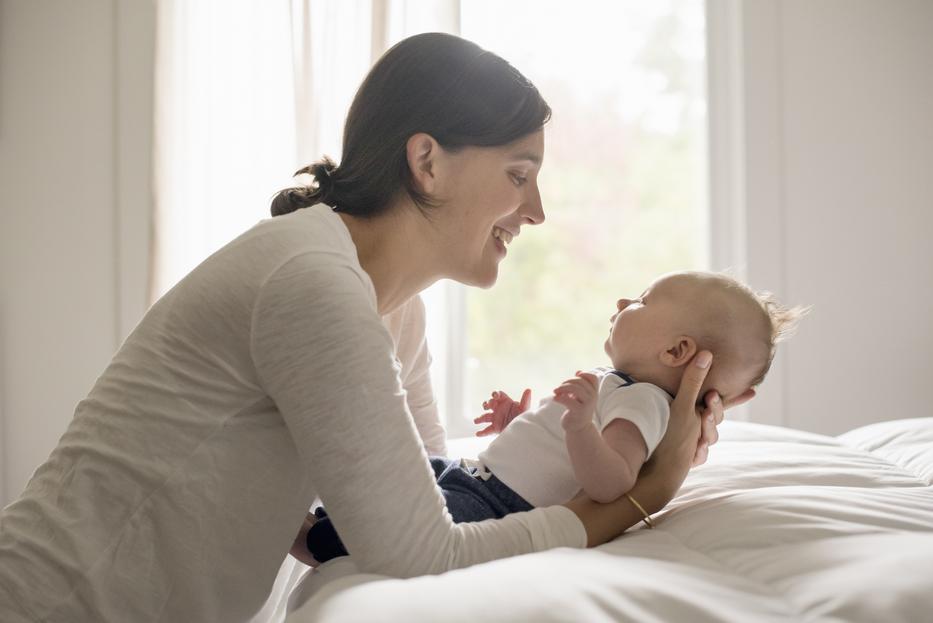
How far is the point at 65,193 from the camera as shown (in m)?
2.94

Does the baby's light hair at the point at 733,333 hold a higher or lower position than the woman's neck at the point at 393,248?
lower

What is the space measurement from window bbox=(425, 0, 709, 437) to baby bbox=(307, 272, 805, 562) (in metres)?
1.74

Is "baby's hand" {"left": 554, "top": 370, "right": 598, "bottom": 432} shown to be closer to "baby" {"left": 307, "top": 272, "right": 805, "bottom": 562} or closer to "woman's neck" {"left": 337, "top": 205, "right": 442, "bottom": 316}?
"baby" {"left": 307, "top": 272, "right": 805, "bottom": 562}

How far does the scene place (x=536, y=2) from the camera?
331 cm

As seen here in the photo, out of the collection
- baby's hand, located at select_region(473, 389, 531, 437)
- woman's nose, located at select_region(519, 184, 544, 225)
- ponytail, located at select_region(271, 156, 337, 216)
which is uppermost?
ponytail, located at select_region(271, 156, 337, 216)

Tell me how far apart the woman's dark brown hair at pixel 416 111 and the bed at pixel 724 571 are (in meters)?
0.55

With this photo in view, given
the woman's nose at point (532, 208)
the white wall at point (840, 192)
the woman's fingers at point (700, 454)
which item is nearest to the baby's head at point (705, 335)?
the woman's fingers at point (700, 454)

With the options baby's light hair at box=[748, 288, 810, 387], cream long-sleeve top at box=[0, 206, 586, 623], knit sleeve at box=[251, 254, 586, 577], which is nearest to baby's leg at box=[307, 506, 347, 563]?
cream long-sleeve top at box=[0, 206, 586, 623]

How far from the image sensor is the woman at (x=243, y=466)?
96 cm

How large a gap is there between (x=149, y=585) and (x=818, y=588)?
28.3 inches

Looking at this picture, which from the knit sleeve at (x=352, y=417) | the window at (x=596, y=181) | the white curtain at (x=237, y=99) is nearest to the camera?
the knit sleeve at (x=352, y=417)

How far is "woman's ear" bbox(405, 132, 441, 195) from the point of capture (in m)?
1.29

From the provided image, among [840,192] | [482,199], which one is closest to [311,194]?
[482,199]

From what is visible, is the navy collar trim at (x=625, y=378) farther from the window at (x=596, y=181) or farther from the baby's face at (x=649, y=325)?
the window at (x=596, y=181)
